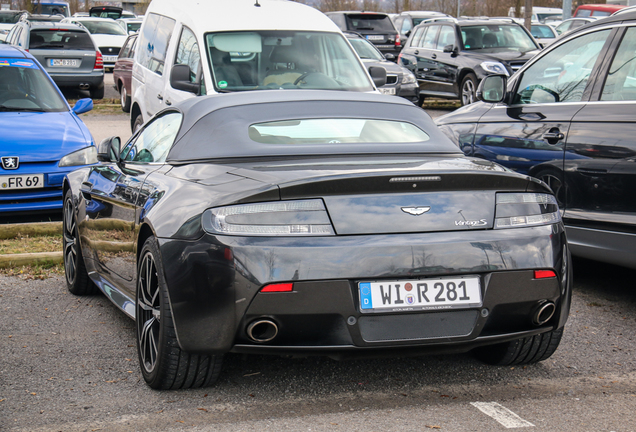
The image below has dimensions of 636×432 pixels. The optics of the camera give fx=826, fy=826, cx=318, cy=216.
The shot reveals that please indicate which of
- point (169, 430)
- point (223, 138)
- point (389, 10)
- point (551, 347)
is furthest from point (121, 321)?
point (389, 10)

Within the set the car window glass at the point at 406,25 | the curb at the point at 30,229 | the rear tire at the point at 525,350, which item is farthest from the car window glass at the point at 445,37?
the car window glass at the point at 406,25

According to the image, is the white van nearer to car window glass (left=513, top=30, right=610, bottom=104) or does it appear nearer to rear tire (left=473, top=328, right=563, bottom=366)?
car window glass (left=513, top=30, right=610, bottom=104)

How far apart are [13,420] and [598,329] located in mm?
3174

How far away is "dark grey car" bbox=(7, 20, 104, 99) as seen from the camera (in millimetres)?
18812

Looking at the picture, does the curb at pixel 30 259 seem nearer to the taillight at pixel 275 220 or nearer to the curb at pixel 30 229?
the curb at pixel 30 229

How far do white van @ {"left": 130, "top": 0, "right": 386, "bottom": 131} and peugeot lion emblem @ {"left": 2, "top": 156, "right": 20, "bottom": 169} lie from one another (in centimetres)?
174

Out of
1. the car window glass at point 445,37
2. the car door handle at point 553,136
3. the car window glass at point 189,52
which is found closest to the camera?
the car door handle at point 553,136

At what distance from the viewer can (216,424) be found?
330cm

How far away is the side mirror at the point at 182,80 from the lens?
827 cm

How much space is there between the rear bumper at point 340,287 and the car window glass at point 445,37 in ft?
47.5

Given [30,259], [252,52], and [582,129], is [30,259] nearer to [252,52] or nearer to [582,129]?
[252,52]

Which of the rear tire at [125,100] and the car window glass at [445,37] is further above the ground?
the car window glass at [445,37]

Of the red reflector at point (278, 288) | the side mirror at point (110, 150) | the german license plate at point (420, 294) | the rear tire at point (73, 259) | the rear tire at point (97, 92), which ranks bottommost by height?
the rear tire at point (97, 92)

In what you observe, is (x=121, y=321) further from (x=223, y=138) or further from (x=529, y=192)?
(x=529, y=192)
